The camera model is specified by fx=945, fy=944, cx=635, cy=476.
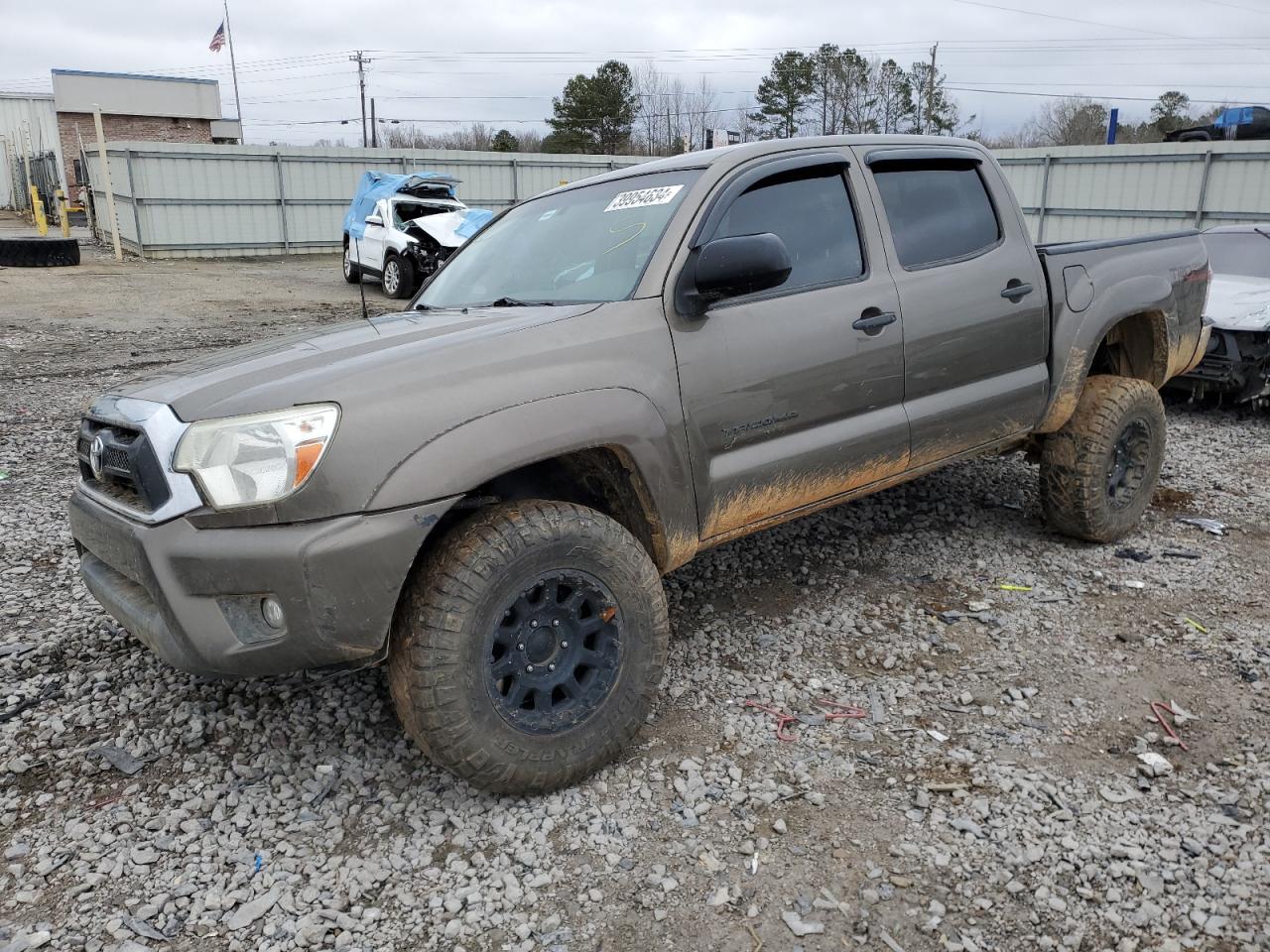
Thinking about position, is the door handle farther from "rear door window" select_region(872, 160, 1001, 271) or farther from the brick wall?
the brick wall

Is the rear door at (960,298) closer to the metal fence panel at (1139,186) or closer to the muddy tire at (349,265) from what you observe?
the metal fence panel at (1139,186)

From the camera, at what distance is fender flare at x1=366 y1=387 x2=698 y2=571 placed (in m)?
2.46

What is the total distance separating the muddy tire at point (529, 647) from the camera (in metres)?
2.52

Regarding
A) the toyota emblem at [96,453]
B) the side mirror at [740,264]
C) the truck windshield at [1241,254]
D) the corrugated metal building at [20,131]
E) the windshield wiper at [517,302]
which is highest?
the corrugated metal building at [20,131]

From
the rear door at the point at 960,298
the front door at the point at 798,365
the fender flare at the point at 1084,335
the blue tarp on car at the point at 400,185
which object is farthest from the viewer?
the blue tarp on car at the point at 400,185

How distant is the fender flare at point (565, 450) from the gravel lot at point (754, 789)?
2.58 feet

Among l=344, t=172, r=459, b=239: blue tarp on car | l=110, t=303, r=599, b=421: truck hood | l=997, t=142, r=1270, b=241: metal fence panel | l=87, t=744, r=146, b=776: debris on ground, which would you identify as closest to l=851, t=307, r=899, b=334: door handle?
l=110, t=303, r=599, b=421: truck hood

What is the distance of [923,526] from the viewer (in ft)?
16.7

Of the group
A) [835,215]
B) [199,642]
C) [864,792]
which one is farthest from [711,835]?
[835,215]

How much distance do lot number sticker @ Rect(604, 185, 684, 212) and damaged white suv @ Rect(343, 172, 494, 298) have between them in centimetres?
1157

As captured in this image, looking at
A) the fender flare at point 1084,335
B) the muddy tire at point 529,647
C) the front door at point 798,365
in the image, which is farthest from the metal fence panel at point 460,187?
the muddy tire at point 529,647

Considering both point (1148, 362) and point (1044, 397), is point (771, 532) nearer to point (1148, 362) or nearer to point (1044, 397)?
point (1044, 397)

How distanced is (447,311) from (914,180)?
2.03m

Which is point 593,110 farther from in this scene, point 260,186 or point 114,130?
point 260,186
